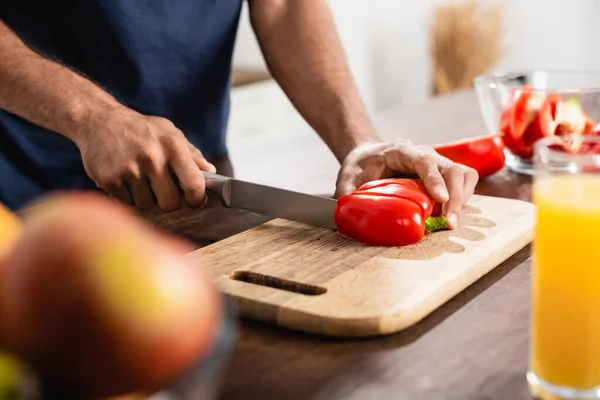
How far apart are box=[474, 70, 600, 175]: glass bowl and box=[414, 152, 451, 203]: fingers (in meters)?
0.39

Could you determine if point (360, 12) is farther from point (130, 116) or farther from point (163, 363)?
point (163, 363)

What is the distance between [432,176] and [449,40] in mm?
4204

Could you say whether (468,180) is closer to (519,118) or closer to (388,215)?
(388,215)

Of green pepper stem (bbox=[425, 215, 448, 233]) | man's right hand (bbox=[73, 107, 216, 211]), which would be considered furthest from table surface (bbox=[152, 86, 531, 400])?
man's right hand (bbox=[73, 107, 216, 211])

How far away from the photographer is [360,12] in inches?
201

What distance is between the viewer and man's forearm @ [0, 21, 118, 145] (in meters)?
1.40

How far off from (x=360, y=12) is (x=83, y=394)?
4767 mm

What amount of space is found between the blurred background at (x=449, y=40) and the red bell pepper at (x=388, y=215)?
12.3 ft

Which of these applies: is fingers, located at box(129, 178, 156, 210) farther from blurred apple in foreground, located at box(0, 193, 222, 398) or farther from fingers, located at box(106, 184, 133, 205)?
blurred apple in foreground, located at box(0, 193, 222, 398)

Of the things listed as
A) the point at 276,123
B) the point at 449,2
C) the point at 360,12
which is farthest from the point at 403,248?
the point at 449,2

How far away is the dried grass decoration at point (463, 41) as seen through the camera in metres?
5.32

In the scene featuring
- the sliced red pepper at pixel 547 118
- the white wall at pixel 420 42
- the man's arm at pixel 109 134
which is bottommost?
the white wall at pixel 420 42

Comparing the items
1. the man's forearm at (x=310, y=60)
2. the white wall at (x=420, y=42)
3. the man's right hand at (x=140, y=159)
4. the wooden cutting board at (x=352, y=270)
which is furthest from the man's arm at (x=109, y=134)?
the white wall at (x=420, y=42)

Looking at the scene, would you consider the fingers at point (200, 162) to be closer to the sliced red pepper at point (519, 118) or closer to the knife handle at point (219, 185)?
the knife handle at point (219, 185)
